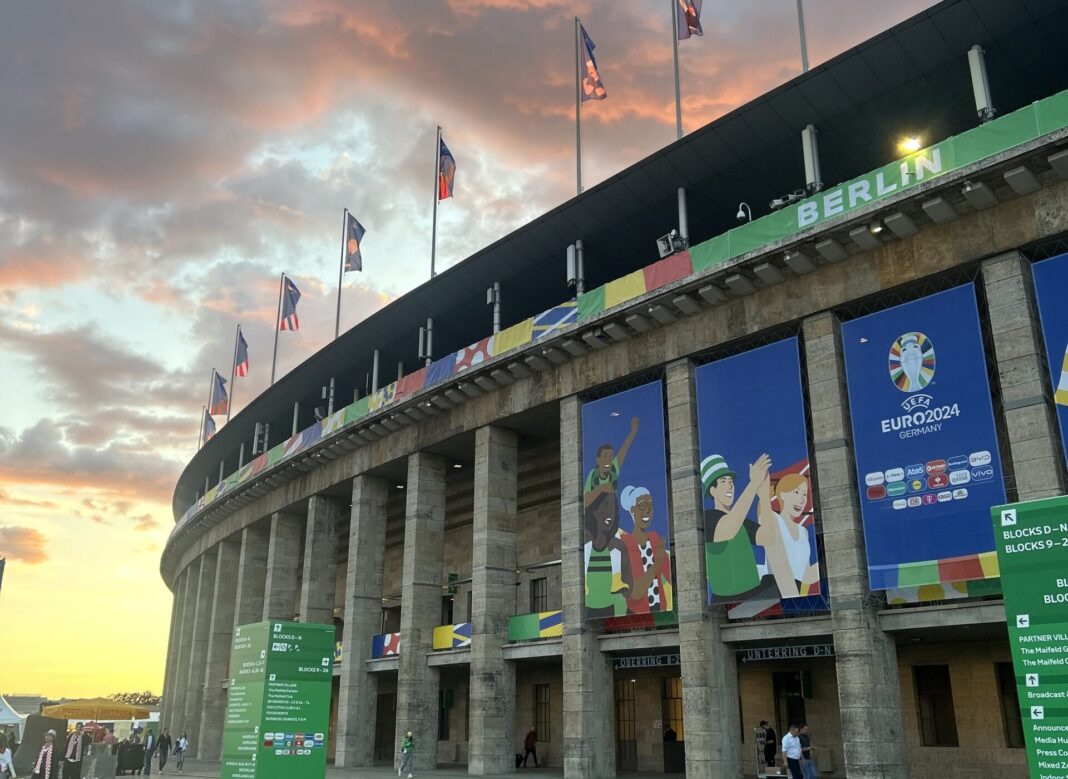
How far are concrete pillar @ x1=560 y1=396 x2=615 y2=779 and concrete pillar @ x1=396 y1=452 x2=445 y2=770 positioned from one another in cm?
947

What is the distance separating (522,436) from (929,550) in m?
19.8

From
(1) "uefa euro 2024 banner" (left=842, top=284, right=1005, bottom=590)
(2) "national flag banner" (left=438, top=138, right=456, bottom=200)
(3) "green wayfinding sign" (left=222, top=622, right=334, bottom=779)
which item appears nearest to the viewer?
(3) "green wayfinding sign" (left=222, top=622, right=334, bottom=779)

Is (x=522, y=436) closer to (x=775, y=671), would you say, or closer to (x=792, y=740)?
→ (x=775, y=671)

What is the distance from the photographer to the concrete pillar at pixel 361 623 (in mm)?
40969

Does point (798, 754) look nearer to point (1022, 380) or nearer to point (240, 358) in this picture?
point (1022, 380)

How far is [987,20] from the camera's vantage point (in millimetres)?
25016

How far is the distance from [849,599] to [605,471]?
10175 millimetres

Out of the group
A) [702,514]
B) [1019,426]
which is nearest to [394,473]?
[702,514]

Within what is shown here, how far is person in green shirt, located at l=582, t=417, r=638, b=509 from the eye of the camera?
103ft

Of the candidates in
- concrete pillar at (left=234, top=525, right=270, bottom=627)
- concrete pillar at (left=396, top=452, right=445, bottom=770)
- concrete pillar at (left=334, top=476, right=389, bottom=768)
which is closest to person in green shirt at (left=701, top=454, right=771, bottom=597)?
concrete pillar at (left=396, top=452, right=445, bottom=770)

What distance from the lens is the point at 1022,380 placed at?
22422 mm

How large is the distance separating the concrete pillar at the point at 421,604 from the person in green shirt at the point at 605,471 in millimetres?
10499

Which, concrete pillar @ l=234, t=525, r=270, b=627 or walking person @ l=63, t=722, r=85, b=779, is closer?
walking person @ l=63, t=722, r=85, b=779

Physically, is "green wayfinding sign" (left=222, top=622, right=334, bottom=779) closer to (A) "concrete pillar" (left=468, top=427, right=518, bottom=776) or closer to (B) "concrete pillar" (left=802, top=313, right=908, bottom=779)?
(B) "concrete pillar" (left=802, top=313, right=908, bottom=779)
